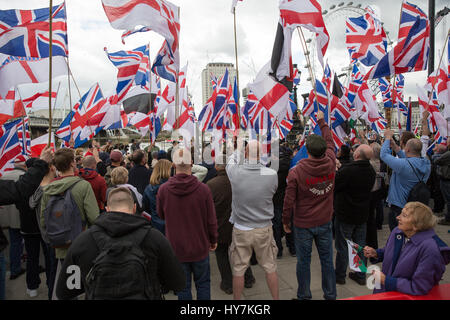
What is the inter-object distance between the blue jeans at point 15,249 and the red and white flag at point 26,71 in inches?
93.0

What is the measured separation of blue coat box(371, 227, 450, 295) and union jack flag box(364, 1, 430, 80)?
3.80m

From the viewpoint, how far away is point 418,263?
211 cm

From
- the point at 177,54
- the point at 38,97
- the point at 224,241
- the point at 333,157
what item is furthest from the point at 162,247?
the point at 38,97

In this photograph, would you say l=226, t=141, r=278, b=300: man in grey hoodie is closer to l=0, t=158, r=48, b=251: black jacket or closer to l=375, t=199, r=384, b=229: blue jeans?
l=0, t=158, r=48, b=251: black jacket

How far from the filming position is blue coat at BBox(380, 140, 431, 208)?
3951mm

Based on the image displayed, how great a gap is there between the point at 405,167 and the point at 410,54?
2.53 m

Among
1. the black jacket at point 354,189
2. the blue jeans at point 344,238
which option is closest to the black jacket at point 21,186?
the black jacket at point 354,189

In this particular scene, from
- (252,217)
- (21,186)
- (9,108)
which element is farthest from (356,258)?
(9,108)

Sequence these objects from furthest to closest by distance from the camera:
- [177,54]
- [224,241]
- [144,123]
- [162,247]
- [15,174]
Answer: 1. [144,123]
2. [177,54]
3. [15,174]
4. [224,241]
5. [162,247]

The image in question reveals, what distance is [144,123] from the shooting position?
372 inches

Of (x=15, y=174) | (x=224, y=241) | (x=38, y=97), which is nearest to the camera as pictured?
(x=224, y=241)

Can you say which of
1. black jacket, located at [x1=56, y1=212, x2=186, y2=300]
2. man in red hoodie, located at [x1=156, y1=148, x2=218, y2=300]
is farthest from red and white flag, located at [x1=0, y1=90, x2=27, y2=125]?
black jacket, located at [x1=56, y1=212, x2=186, y2=300]

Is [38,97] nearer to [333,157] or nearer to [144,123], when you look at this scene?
[144,123]

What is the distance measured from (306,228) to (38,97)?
7757 millimetres
